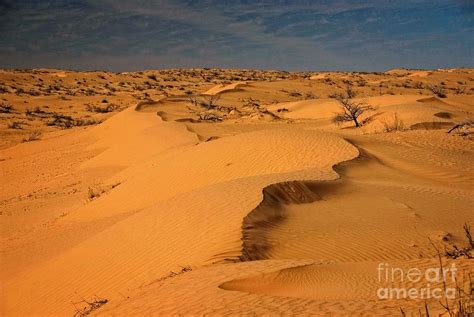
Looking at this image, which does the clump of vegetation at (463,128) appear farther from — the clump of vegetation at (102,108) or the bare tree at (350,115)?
the clump of vegetation at (102,108)

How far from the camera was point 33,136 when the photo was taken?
21844 millimetres

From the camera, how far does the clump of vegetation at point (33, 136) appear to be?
70.4ft

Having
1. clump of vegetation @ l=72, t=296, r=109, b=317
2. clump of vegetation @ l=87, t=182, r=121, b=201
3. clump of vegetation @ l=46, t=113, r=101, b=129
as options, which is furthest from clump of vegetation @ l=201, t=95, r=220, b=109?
clump of vegetation @ l=72, t=296, r=109, b=317

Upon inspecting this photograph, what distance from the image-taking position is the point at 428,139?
14.7 m

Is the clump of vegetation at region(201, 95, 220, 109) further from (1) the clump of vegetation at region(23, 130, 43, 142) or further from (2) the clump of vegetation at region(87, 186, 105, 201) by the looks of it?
(2) the clump of vegetation at region(87, 186, 105, 201)

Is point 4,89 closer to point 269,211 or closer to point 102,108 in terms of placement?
point 102,108

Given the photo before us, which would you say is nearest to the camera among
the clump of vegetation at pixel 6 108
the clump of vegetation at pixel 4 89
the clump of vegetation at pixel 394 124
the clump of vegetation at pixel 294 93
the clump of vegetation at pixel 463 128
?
the clump of vegetation at pixel 463 128

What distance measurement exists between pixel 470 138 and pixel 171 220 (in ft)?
39.6

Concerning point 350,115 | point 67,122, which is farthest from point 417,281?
point 67,122

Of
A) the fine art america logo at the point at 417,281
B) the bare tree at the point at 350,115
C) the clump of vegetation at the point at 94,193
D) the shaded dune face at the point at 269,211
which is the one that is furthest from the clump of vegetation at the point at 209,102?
the fine art america logo at the point at 417,281

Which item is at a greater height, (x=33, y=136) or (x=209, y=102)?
(x=209, y=102)

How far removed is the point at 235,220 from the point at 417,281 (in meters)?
2.57

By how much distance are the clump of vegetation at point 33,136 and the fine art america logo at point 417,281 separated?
19.9m

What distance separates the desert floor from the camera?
443 cm
